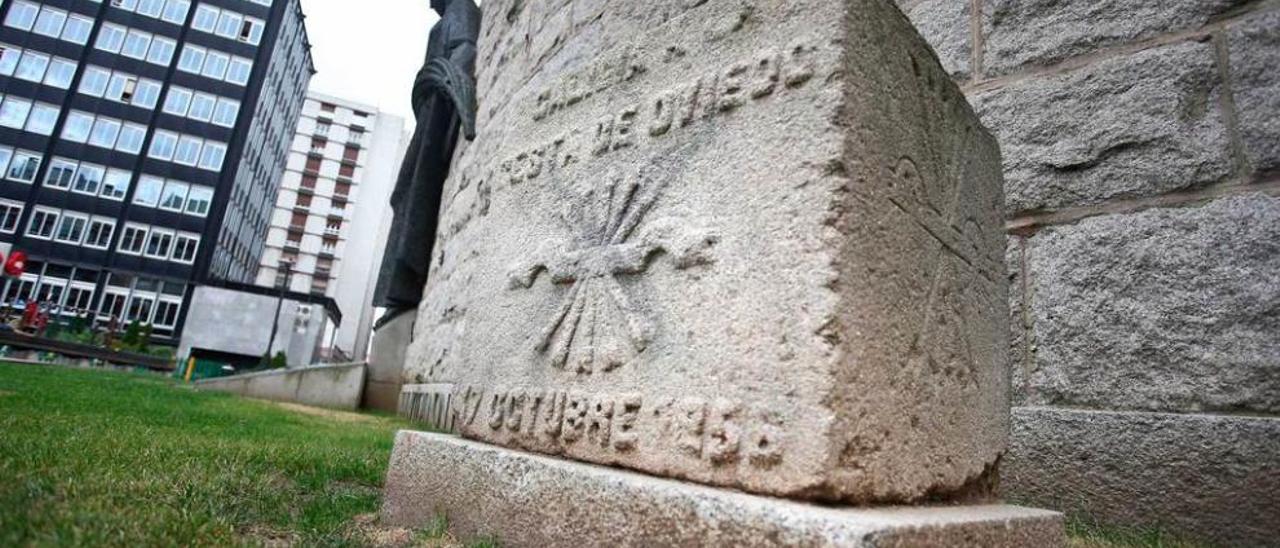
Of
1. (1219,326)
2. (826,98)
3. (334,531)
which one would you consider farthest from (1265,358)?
(334,531)

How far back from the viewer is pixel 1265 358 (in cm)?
213

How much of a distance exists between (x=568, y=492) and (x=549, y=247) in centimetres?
69

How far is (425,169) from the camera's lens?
7137 millimetres

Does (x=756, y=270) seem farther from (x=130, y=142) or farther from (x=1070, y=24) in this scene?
(x=130, y=142)

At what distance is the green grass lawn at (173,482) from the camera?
53.3 inches

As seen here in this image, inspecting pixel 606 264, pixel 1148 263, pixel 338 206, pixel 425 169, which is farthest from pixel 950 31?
pixel 338 206

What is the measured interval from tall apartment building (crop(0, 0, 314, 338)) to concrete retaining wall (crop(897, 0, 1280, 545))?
3689cm

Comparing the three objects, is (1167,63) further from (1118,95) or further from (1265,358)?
(1265,358)

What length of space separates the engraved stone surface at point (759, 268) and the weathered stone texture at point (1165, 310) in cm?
98

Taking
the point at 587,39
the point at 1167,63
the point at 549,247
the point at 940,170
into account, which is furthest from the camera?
the point at 1167,63

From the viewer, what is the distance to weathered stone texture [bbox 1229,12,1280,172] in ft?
7.50

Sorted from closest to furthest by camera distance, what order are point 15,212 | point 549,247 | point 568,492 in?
point 568,492
point 549,247
point 15,212

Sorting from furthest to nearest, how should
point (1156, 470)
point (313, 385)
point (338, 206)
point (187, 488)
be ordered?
point (338, 206) → point (313, 385) → point (1156, 470) → point (187, 488)

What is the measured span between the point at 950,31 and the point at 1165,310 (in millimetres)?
1651
